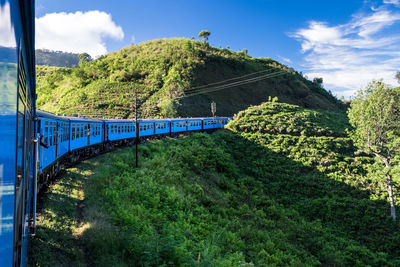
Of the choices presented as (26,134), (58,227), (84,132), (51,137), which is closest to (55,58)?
(84,132)

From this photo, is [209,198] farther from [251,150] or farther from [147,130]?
[251,150]

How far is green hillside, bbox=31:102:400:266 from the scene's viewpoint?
772 centimetres

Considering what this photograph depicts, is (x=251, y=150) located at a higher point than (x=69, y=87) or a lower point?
lower

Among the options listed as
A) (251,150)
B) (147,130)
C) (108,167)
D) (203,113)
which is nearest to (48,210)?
(108,167)

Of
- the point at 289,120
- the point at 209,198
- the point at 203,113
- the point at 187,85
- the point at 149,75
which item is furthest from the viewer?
the point at 149,75

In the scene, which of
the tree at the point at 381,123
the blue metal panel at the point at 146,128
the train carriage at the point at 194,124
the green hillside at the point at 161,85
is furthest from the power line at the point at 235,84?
the tree at the point at 381,123

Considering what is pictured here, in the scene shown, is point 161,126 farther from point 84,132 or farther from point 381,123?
point 381,123

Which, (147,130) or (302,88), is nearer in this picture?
(147,130)

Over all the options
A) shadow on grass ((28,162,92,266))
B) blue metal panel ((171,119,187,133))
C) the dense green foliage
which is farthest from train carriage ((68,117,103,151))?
the dense green foliage

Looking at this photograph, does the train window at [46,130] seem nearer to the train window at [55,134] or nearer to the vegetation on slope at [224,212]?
the train window at [55,134]

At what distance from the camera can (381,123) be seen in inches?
783

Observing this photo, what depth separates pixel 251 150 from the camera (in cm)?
2961

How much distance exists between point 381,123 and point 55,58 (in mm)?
200732

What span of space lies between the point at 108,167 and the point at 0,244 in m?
13.8
